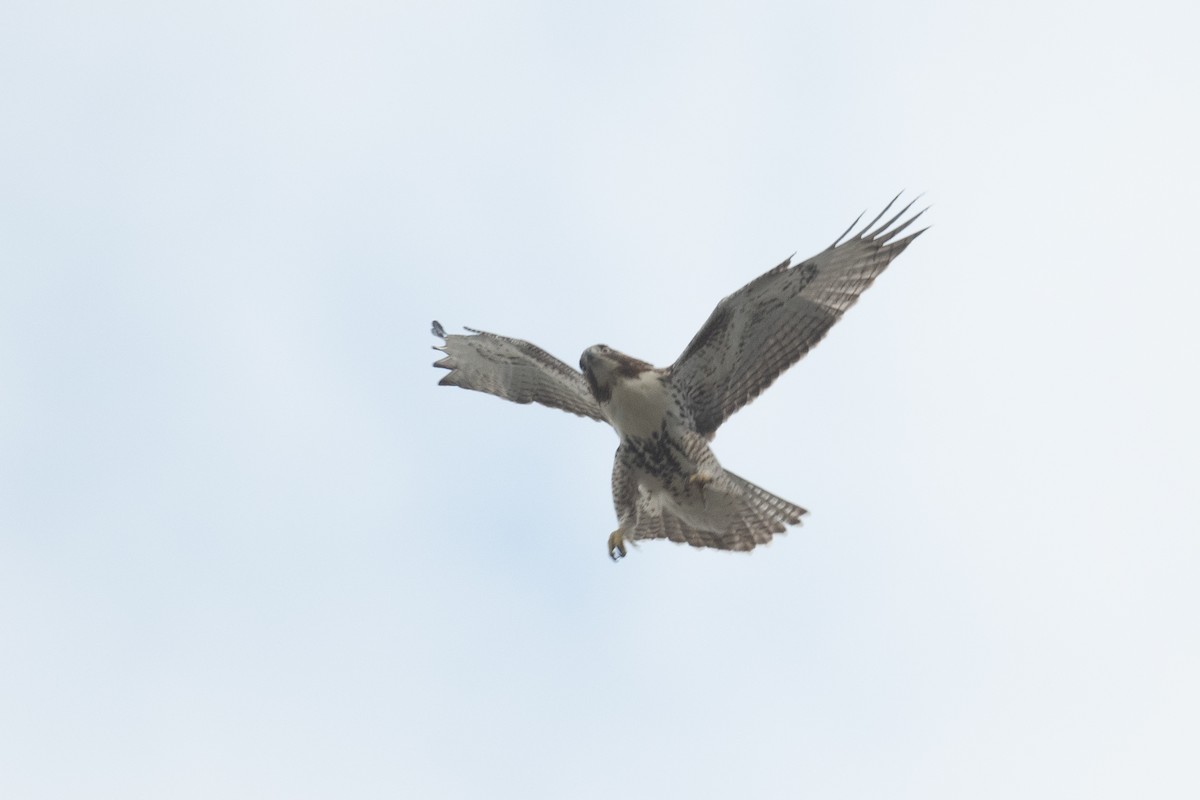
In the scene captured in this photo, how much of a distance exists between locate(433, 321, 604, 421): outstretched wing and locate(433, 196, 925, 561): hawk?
420mm

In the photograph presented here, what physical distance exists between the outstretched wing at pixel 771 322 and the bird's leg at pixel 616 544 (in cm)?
102

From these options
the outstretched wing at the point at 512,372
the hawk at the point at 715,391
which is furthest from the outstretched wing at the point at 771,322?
the outstretched wing at the point at 512,372

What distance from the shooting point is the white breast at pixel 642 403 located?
40.2ft

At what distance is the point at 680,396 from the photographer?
12453mm

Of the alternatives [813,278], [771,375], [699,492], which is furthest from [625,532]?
[813,278]

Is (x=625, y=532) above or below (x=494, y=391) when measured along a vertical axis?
below

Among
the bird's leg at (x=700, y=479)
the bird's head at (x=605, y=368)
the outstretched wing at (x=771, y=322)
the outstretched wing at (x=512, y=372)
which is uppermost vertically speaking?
the outstretched wing at (x=512, y=372)

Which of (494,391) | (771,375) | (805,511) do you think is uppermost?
(494,391)

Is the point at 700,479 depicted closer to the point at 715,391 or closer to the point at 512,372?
the point at 715,391

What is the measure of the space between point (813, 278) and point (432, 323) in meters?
3.41

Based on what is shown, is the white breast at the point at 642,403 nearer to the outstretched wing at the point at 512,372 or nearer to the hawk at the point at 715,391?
the hawk at the point at 715,391

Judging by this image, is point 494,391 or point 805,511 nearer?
point 805,511

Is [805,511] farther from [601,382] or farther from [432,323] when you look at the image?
[432,323]

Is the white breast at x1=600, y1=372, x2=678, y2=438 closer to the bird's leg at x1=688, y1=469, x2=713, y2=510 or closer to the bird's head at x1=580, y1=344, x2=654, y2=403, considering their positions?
the bird's head at x1=580, y1=344, x2=654, y2=403
